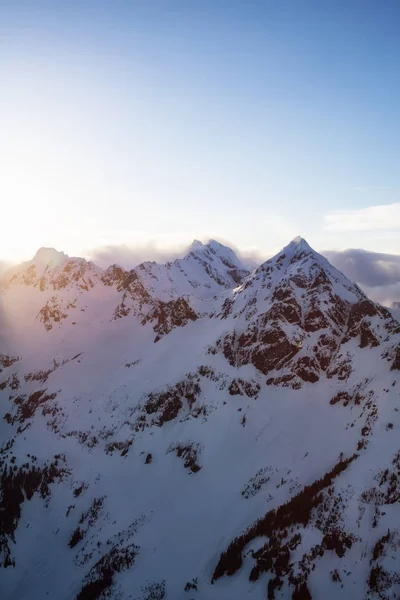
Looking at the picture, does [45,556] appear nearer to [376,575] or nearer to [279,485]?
[279,485]

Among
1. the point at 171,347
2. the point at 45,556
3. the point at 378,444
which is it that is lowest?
the point at 45,556

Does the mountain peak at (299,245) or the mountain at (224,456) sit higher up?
the mountain peak at (299,245)

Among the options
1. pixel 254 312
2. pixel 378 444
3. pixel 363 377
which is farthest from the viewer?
pixel 254 312

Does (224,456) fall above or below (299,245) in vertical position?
below

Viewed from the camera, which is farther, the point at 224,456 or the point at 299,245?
the point at 299,245

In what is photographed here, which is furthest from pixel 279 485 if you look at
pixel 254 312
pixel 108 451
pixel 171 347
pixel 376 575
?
pixel 171 347

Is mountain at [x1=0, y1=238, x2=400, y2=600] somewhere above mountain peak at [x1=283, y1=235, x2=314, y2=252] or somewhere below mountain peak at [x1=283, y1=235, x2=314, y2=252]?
below

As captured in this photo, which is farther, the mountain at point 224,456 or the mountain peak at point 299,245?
the mountain peak at point 299,245

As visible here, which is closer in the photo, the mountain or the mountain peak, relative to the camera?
the mountain
